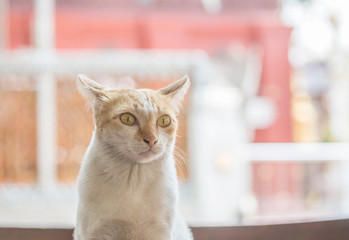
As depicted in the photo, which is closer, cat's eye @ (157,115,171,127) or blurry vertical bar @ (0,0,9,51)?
cat's eye @ (157,115,171,127)

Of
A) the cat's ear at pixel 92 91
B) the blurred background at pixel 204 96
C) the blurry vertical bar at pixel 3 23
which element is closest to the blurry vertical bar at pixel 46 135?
the blurred background at pixel 204 96

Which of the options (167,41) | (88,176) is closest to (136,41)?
(167,41)

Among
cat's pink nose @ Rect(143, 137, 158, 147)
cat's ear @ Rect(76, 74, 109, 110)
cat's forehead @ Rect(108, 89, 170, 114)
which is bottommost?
cat's pink nose @ Rect(143, 137, 158, 147)

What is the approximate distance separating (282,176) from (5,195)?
107 inches

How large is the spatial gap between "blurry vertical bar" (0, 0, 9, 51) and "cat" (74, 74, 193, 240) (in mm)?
3760

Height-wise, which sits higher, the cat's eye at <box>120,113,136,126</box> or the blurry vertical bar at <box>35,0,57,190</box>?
the blurry vertical bar at <box>35,0,57,190</box>

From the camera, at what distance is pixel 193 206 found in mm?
1948

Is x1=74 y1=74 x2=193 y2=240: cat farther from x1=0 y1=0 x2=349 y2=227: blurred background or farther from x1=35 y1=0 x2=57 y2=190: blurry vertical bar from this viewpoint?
x1=35 y1=0 x2=57 y2=190: blurry vertical bar

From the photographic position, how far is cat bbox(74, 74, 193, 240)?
0.41 metres

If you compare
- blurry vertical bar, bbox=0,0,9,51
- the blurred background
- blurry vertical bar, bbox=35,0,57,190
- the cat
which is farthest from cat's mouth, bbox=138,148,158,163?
blurry vertical bar, bbox=0,0,9,51

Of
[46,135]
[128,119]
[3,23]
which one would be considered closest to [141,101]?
[128,119]

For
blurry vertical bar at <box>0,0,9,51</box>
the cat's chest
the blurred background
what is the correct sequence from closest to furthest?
the cat's chest
the blurred background
blurry vertical bar at <box>0,0,9,51</box>

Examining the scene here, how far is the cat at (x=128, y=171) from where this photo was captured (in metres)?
0.41

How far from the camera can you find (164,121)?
1.48 ft
